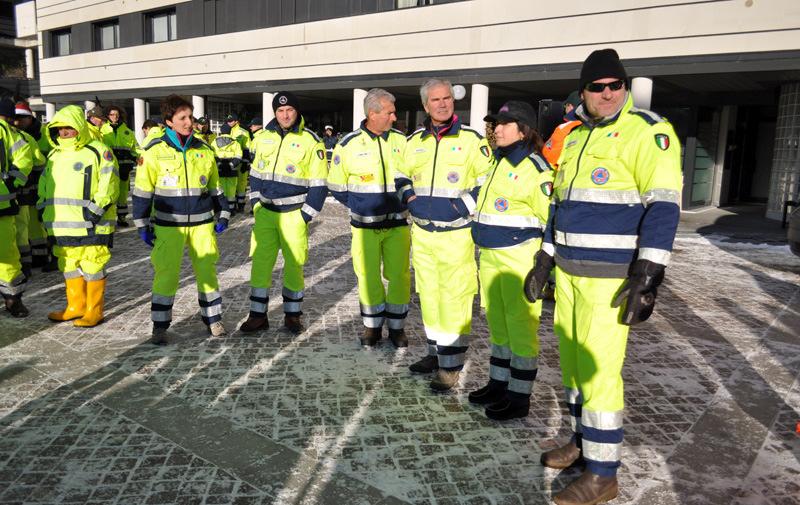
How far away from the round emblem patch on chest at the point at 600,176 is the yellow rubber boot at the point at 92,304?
510 centimetres

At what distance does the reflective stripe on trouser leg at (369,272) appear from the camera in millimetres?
5512

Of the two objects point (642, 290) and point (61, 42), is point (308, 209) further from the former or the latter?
point (61, 42)

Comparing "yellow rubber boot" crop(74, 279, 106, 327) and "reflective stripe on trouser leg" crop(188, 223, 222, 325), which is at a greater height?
"reflective stripe on trouser leg" crop(188, 223, 222, 325)

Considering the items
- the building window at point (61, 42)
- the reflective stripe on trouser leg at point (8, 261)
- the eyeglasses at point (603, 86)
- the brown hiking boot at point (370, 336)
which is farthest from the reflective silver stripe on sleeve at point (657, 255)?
the building window at point (61, 42)

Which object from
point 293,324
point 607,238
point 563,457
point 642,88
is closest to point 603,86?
point 607,238

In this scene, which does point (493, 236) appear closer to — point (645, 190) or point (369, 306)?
point (645, 190)

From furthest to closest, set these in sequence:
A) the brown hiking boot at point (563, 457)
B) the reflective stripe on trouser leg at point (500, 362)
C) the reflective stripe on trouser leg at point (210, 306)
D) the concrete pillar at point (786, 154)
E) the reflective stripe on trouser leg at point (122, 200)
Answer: the concrete pillar at point (786, 154) < the reflective stripe on trouser leg at point (122, 200) < the reflective stripe on trouser leg at point (210, 306) < the reflective stripe on trouser leg at point (500, 362) < the brown hiking boot at point (563, 457)

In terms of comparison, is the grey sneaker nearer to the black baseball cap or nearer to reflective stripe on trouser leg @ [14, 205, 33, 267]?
reflective stripe on trouser leg @ [14, 205, 33, 267]

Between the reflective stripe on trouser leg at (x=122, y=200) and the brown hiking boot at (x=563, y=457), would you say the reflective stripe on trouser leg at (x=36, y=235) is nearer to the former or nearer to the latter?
the reflective stripe on trouser leg at (x=122, y=200)

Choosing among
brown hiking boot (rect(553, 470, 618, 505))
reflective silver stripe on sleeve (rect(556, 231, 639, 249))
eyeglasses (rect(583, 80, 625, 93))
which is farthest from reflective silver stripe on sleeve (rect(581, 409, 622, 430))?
eyeglasses (rect(583, 80, 625, 93))

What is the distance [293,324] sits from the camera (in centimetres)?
605

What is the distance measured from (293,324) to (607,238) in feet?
12.3

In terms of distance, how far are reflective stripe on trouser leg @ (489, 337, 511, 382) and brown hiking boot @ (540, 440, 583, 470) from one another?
87 cm

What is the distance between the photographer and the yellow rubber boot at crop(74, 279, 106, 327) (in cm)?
604
